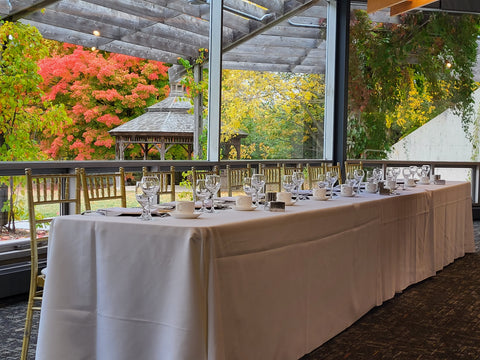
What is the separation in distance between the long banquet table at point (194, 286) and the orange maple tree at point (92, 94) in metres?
2.55

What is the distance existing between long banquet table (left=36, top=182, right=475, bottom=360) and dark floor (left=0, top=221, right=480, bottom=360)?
252 mm

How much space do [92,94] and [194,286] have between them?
339 centimetres

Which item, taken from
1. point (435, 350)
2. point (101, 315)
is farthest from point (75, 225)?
point (435, 350)

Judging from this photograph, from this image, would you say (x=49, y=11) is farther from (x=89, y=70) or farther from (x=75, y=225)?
(x=75, y=225)

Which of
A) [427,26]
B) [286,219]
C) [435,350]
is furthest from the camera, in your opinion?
[427,26]

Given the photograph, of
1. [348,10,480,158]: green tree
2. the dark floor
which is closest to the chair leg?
the dark floor

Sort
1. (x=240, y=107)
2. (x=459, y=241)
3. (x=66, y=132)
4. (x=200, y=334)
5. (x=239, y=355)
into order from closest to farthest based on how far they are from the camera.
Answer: (x=200, y=334) < (x=239, y=355) < (x=66, y=132) < (x=459, y=241) < (x=240, y=107)

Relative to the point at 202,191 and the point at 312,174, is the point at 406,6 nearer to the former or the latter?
the point at 312,174

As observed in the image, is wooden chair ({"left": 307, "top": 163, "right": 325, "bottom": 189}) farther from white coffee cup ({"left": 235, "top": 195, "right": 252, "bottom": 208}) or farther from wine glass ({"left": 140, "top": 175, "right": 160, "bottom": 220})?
wine glass ({"left": 140, "top": 175, "right": 160, "bottom": 220})

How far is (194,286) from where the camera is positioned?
7.74 feet

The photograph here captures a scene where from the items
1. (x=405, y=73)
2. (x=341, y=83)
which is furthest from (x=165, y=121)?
(x=405, y=73)

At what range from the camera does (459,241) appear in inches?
240

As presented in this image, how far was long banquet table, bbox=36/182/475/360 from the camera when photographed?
A: 2.40 metres

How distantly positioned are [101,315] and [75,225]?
0.41 meters
